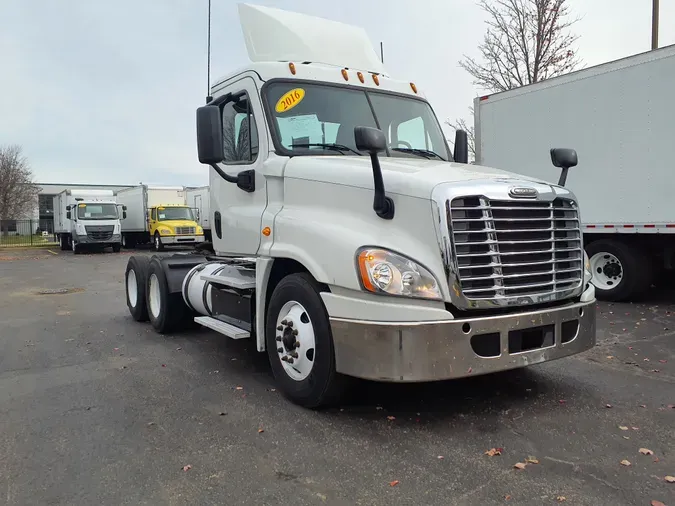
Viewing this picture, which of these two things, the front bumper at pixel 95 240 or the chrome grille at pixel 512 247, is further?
the front bumper at pixel 95 240

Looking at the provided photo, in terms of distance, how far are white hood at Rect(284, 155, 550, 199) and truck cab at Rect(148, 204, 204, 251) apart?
25.4m

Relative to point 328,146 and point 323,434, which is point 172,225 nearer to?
point 328,146

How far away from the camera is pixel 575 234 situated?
430 cm

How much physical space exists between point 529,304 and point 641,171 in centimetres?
591

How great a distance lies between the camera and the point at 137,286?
26.3ft

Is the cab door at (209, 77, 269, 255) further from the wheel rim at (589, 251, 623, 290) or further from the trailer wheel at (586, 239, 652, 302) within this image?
the wheel rim at (589, 251, 623, 290)

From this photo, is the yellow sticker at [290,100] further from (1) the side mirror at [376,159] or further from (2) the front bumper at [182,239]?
(2) the front bumper at [182,239]

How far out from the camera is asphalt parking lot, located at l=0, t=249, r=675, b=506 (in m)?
3.05

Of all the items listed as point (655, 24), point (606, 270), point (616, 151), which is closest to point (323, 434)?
point (616, 151)

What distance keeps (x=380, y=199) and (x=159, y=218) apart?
2757 cm

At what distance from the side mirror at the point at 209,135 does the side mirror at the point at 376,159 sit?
1.51 metres

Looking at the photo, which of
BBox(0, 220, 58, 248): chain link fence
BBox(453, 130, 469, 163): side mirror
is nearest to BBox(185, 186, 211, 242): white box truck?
BBox(0, 220, 58, 248): chain link fence

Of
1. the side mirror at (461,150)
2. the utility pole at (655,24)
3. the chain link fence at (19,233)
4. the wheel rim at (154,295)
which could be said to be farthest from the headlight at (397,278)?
the chain link fence at (19,233)

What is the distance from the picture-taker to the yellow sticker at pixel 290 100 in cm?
481
